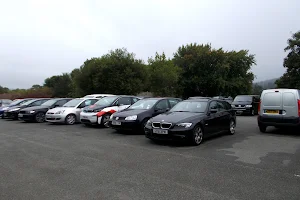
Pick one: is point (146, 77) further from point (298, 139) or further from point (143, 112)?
point (298, 139)

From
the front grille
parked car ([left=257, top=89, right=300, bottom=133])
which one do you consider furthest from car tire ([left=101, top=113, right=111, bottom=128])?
parked car ([left=257, top=89, right=300, bottom=133])

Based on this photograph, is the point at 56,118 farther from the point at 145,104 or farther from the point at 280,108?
the point at 280,108

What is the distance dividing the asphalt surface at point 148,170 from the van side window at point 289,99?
182 cm

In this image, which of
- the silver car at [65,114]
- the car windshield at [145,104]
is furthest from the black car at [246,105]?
the silver car at [65,114]

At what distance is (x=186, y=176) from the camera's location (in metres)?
5.23

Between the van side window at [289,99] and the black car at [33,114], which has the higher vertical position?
the van side window at [289,99]

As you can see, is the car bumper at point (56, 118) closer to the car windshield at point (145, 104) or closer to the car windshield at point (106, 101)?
the car windshield at point (106, 101)

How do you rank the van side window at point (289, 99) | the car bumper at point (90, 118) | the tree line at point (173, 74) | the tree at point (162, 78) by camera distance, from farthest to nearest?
the tree at point (162, 78), the tree line at point (173, 74), the car bumper at point (90, 118), the van side window at point (289, 99)

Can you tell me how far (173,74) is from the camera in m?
35.2

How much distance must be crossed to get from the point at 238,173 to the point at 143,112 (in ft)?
18.7

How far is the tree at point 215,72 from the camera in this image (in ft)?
125

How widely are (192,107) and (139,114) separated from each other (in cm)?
217

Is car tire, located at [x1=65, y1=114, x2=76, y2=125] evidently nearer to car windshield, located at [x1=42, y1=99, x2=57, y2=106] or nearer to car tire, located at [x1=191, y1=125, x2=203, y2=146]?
car windshield, located at [x1=42, y1=99, x2=57, y2=106]

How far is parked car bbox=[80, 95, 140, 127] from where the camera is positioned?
41.4 feet
